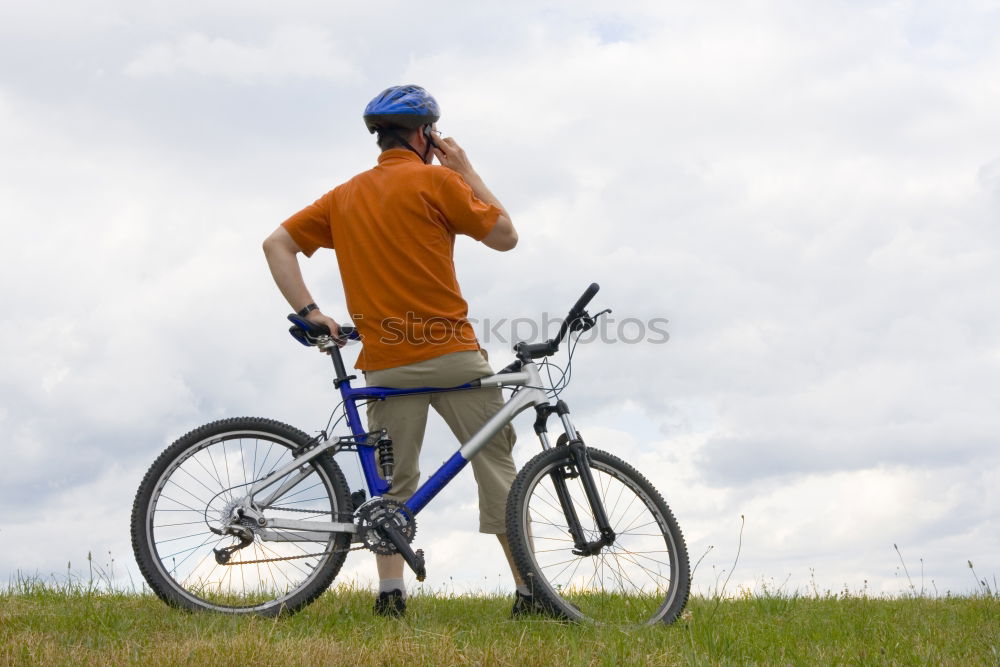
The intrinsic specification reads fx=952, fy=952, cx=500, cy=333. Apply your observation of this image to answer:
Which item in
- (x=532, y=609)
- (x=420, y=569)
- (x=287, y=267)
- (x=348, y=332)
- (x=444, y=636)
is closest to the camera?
(x=444, y=636)

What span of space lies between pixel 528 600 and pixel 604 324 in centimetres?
165

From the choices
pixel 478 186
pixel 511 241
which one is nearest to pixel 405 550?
pixel 511 241

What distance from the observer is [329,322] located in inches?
216

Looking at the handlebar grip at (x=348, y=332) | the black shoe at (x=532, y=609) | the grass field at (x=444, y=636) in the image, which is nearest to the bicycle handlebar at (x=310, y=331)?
the handlebar grip at (x=348, y=332)

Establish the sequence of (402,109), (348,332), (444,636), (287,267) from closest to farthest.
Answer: (444,636)
(348,332)
(402,109)
(287,267)

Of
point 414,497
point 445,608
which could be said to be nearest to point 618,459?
point 414,497

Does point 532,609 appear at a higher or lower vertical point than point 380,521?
lower

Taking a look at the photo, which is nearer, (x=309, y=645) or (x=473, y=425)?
(x=309, y=645)

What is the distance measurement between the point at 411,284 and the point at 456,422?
850mm

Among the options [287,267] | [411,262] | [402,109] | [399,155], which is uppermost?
[402,109]

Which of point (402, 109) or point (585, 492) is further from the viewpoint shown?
point (402, 109)

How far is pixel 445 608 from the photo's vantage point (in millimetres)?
6355

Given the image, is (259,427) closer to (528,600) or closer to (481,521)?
(481,521)

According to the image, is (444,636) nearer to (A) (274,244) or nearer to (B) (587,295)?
(B) (587,295)
